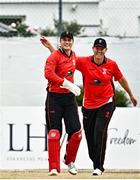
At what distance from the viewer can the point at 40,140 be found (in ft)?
46.9

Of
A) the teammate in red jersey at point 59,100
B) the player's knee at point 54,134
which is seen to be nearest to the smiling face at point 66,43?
the teammate in red jersey at point 59,100

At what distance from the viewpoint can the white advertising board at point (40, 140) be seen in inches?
560

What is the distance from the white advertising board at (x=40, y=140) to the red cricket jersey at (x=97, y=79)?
10.1 ft

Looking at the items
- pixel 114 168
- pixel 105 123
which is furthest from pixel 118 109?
pixel 105 123

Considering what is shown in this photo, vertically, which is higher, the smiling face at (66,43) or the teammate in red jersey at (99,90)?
the smiling face at (66,43)

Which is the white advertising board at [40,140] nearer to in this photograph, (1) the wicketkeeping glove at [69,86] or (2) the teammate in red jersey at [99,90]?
(2) the teammate in red jersey at [99,90]

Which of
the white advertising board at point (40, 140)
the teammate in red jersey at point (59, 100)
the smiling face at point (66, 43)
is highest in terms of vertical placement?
the smiling face at point (66, 43)

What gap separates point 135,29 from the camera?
58.3ft

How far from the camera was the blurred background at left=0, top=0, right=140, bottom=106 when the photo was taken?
56.6 feet

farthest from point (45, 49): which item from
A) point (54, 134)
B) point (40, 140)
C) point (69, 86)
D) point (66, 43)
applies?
point (69, 86)

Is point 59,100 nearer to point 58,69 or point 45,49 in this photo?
point 58,69

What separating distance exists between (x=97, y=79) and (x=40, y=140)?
3422 millimetres

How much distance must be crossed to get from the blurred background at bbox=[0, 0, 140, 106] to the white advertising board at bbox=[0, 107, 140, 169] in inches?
102

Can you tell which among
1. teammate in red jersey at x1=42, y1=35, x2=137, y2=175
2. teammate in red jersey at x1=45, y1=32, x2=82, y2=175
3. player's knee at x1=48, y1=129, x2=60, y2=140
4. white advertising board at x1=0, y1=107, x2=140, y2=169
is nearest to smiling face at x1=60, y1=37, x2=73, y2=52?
teammate in red jersey at x1=45, y1=32, x2=82, y2=175
